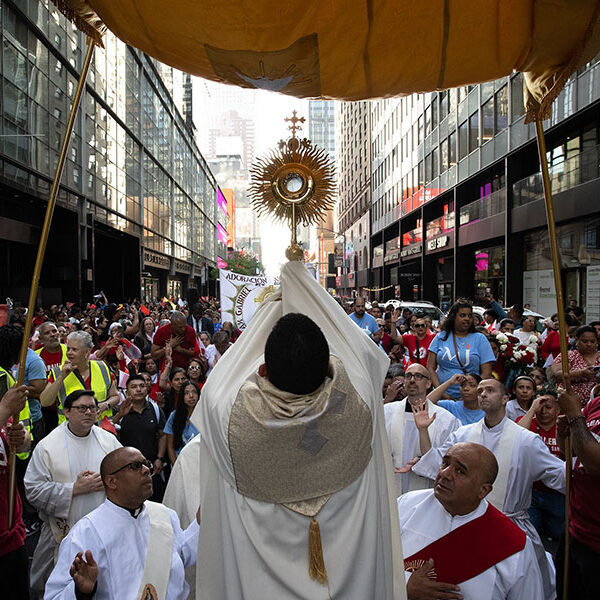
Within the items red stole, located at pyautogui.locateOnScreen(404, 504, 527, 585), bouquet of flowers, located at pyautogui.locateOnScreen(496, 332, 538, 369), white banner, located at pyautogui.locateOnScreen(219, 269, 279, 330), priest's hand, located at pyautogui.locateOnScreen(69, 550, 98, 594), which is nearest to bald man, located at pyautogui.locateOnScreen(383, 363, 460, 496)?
red stole, located at pyautogui.locateOnScreen(404, 504, 527, 585)

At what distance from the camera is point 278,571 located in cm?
200

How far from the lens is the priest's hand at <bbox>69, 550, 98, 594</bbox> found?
2463 millimetres

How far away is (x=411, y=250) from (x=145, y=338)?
3011 centimetres

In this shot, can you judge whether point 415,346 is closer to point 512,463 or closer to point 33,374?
point 512,463

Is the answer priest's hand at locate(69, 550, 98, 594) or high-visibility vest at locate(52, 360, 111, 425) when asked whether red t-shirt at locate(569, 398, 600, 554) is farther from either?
high-visibility vest at locate(52, 360, 111, 425)

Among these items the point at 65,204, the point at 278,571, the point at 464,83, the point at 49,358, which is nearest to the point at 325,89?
the point at 464,83

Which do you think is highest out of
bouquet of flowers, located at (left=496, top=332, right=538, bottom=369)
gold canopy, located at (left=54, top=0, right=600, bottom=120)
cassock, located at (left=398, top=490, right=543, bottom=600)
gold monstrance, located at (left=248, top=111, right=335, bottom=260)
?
gold canopy, located at (left=54, top=0, right=600, bottom=120)

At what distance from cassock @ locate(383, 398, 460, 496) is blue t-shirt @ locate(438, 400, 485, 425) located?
0.55 meters

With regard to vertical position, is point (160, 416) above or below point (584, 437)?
below

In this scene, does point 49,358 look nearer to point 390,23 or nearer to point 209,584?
point 209,584

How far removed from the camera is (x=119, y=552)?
2832 millimetres

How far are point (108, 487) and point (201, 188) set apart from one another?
66.3m

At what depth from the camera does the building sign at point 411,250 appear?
36156 millimetres

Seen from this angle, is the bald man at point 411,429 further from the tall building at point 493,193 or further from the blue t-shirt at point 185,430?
the tall building at point 493,193
